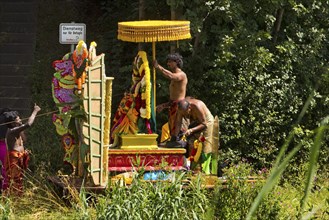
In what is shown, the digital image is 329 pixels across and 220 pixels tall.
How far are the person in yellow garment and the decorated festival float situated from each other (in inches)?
3.4

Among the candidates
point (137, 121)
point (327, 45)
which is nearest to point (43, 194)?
point (137, 121)

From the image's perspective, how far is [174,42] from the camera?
40.6 ft

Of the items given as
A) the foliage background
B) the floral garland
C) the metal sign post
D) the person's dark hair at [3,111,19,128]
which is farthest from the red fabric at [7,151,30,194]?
the floral garland

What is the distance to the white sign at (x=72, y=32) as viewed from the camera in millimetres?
10875

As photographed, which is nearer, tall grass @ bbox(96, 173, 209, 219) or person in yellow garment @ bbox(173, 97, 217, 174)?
tall grass @ bbox(96, 173, 209, 219)

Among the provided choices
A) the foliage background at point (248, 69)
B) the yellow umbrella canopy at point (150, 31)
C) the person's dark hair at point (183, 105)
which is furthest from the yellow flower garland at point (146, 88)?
the foliage background at point (248, 69)

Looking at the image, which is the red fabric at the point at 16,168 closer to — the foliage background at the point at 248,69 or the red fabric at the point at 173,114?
the foliage background at the point at 248,69

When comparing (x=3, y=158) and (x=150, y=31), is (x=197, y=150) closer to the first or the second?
(x=150, y=31)

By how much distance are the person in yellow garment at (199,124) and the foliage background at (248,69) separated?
1.82m

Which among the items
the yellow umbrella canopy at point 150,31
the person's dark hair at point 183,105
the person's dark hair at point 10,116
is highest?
the yellow umbrella canopy at point 150,31

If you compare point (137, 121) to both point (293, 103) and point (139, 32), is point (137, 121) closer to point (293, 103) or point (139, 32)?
point (139, 32)

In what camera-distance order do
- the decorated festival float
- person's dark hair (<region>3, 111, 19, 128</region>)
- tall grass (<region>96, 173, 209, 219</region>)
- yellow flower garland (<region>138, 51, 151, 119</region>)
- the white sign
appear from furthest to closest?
the white sign
person's dark hair (<region>3, 111, 19, 128</region>)
yellow flower garland (<region>138, 51, 151, 119</region>)
the decorated festival float
tall grass (<region>96, 173, 209, 219</region>)

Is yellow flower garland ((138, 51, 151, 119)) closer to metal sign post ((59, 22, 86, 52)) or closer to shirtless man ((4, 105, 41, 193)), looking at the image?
shirtless man ((4, 105, 41, 193))

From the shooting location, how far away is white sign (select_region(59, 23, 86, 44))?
10875mm
